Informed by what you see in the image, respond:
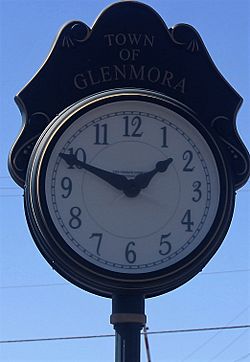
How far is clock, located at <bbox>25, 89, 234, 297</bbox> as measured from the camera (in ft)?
16.3

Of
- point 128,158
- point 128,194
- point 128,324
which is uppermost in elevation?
point 128,158

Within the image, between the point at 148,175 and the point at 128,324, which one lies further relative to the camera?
Result: the point at 148,175

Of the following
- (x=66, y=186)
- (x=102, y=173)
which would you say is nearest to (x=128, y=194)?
(x=102, y=173)

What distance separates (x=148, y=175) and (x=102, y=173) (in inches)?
7.7

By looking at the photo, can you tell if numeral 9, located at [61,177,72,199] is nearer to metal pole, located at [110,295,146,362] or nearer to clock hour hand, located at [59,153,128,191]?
clock hour hand, located at [59,153,128,191]

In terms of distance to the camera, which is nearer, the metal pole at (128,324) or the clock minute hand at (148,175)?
the metal pole at (128,324)

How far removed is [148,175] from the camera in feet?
16.7

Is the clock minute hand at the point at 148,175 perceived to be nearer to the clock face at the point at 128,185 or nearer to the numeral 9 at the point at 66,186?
the clock face at the point at 128,185

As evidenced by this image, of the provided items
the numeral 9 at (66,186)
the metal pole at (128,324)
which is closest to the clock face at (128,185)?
the numeral 9 at (66,186)

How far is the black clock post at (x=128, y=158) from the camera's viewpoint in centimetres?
497

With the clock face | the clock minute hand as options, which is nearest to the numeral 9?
the clock face

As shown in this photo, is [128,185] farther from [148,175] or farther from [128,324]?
[128,324]

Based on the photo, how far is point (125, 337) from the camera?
195 inches

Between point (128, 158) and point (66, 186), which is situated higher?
point (128, 158)
